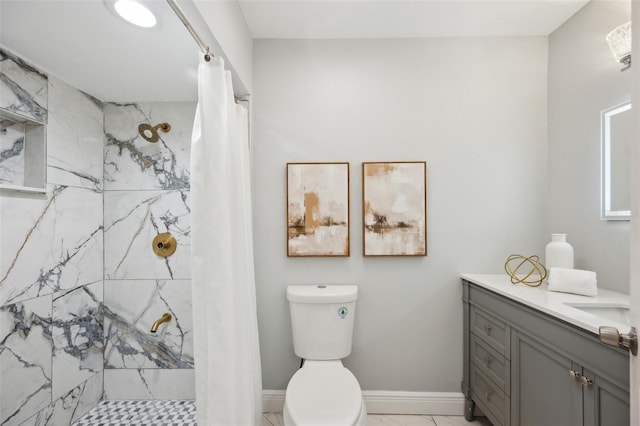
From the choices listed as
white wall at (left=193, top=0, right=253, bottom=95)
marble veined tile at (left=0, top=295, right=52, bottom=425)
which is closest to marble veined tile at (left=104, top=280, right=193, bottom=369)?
marble veined tile at (left=0, top=295, right=52, bottom=425)

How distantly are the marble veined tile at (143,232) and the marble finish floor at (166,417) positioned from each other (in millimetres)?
776

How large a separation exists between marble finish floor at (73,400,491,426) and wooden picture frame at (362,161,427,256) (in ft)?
3.28

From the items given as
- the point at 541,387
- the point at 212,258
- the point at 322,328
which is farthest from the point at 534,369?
the point at 212,258

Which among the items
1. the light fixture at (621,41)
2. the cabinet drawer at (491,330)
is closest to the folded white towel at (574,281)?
the cabinet drawer at (491,330)

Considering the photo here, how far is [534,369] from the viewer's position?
1.38m

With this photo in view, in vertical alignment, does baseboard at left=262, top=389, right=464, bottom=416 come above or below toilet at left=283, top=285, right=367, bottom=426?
below

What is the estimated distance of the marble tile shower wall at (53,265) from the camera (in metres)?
1.41

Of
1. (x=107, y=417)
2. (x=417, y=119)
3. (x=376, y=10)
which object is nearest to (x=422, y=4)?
(x=376, y=10)

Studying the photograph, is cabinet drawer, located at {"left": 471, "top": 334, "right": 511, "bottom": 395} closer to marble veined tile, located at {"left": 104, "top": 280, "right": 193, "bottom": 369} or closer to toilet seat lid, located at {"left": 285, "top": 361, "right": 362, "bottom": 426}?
toilet seat lid, located at {"left": 285, "top": 361, "right": 362, "bottom": 426}

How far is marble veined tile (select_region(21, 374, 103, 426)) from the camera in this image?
1.58 metres

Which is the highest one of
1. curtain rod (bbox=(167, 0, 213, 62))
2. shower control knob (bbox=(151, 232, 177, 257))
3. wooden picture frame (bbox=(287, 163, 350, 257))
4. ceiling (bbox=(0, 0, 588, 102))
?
ceiling (bbox=(0, 0, 588, 102))

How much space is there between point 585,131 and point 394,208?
109 centimetres

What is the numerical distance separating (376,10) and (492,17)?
678 mm

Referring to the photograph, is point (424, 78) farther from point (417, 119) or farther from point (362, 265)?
point (362, 265)
